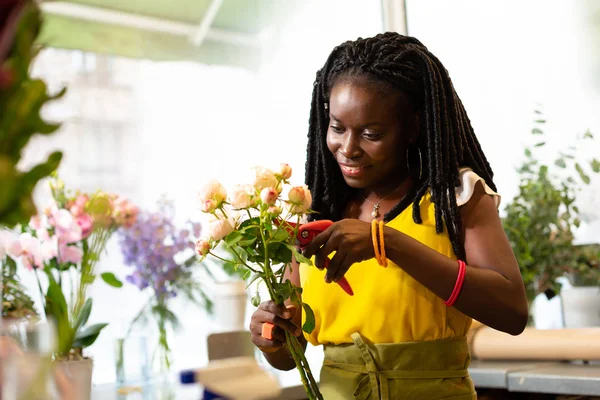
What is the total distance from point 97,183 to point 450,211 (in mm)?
1539

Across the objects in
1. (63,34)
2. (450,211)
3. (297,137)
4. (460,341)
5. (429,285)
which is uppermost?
(63,34)

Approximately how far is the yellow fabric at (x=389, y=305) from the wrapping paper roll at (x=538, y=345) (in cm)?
80

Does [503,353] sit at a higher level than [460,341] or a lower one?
lower

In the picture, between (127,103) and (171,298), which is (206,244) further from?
(127,103)

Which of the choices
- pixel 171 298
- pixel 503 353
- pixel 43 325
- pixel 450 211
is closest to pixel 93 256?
pixel 171 298

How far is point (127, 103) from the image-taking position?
106 inches

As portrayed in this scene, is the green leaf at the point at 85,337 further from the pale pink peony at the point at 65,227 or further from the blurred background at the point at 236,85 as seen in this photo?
the blurred background at the point at 236,85

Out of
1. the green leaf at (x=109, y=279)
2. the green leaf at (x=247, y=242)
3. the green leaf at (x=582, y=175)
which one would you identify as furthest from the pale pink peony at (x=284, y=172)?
the green leaf at (x=582, y=175)

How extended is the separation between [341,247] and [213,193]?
22 centimetres

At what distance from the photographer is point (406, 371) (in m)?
1.35

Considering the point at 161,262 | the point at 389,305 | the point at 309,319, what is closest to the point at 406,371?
the point at 389,305

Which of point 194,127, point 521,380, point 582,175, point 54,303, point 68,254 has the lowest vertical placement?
point 521,380

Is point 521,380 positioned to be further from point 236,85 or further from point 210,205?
point 236,85

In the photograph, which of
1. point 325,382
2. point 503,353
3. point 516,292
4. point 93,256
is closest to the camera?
point 516,292
